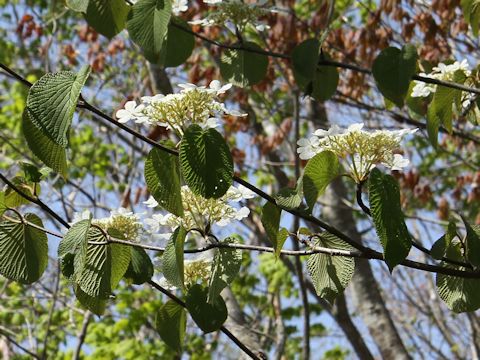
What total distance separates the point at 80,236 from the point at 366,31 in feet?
9.39

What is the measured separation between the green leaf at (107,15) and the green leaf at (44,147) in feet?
1.12

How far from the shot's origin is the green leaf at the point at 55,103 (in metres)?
0.83

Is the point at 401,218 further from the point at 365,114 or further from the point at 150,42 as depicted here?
the point at 365,114

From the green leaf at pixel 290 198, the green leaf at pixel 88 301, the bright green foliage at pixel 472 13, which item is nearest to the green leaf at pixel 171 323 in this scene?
the green leaf at pixel 88 301

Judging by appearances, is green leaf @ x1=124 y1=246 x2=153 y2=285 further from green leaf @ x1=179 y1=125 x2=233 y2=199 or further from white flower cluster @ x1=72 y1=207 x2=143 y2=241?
green leaf @ x1=179 y1=125 x2=233 y2=199

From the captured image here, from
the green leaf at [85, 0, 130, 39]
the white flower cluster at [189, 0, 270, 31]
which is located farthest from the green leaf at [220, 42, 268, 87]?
the green leaf at [85, 0, 130, 39]

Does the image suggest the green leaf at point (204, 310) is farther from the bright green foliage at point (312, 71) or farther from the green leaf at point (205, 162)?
the bright green foliage at point (312, 71)

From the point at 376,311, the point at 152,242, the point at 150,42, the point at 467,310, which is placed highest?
the point at 376,311

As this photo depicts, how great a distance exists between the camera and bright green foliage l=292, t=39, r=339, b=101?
1.08 metres

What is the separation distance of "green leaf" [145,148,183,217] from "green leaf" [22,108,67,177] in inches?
3.9

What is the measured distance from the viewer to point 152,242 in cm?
119

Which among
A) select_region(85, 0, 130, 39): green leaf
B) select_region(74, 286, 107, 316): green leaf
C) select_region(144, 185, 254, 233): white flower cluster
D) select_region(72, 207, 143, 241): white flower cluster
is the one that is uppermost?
select_region(85, 0, 130, 39): green leaf

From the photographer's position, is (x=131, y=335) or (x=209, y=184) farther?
(x=131, y=335)

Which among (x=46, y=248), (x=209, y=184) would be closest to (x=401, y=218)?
(x=209, y=184)
